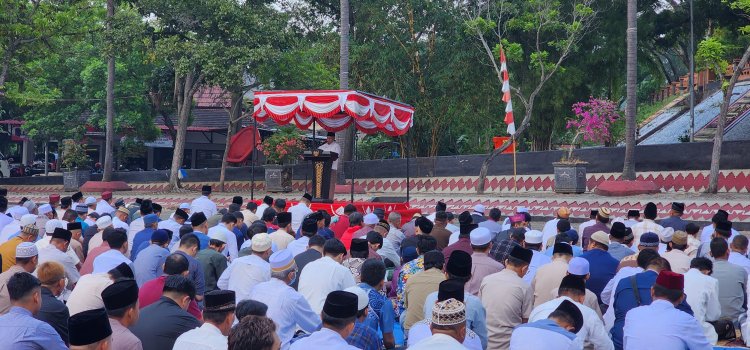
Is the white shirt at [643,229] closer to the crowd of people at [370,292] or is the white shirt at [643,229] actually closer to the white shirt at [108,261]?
the crowd of people at [370,292]

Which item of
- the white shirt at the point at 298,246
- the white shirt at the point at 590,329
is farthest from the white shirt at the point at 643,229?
the white shirt at the point at 590,329

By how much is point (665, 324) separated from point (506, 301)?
152cm

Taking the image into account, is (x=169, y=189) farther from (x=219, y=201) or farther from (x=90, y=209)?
(x=90, y=209)

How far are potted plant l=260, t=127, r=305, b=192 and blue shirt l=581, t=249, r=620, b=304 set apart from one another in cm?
2049

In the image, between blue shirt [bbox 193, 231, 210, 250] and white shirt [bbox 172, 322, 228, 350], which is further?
blue shirt [bbox 193, 231, 210, 250]

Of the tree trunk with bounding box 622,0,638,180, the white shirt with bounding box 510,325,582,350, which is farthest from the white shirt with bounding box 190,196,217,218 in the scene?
the tree trunk with bounding box 622,0,638,180

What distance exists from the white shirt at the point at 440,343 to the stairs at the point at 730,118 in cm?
2896

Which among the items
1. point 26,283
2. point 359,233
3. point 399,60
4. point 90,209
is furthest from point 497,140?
point 26,283

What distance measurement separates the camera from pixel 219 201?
86.9 ft

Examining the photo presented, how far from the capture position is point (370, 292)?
722 cm

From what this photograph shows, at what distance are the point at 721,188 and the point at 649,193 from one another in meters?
1.82

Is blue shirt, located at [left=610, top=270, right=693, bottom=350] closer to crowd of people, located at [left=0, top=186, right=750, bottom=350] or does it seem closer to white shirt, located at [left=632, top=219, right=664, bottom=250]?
crowd of people, located at [left=0, top=186, right=750, bottom=350]

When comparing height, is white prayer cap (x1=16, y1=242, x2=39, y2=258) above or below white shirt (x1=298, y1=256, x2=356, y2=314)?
above

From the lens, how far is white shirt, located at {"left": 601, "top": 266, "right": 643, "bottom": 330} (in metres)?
7.66
